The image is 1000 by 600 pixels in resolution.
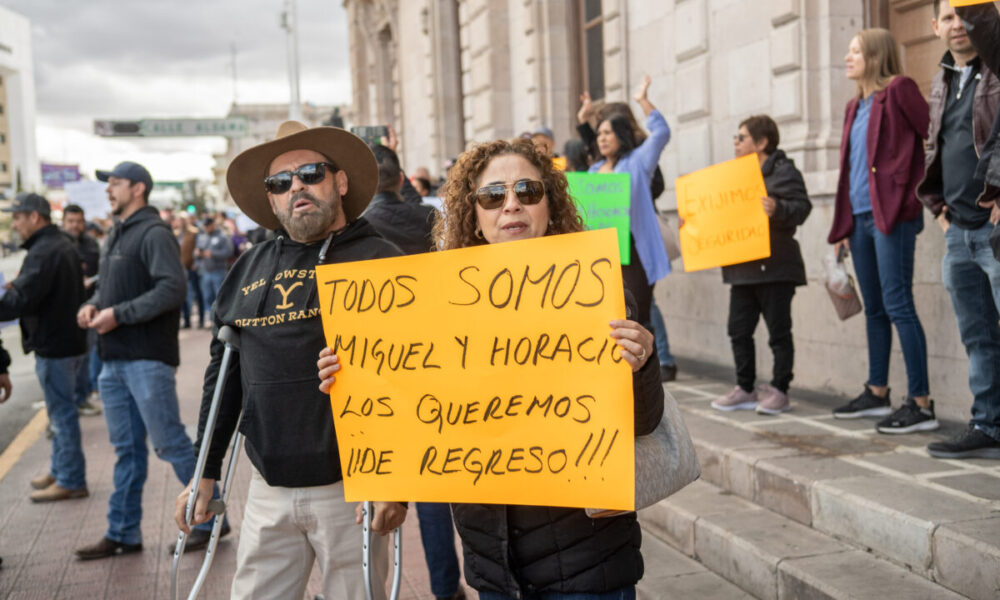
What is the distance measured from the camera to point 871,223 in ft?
17.4

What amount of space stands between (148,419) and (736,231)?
367 centimetres

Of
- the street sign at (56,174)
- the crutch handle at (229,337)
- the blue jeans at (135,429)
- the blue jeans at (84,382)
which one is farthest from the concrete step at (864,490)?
the street sign at (56,174)

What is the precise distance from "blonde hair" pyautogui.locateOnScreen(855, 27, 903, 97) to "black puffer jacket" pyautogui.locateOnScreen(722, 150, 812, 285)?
2.79ft

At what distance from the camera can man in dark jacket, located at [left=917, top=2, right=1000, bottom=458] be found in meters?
4.16

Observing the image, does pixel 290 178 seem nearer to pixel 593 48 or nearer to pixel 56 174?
pixel 593 48

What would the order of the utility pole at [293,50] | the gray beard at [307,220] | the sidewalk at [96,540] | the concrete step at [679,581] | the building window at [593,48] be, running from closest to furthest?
the gray beard at [307,220]
the concrete step at [679,581]
the sidewalk at [96,540]
the building window at [593,48]
the utility pole at [293,50]

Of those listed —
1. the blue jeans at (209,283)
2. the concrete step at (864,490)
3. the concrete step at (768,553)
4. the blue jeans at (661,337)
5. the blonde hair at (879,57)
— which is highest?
the blonde hair at (879,57)

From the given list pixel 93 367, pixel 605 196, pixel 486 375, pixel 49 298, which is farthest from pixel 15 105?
pixel 486 375

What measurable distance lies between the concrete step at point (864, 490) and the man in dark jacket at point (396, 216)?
1908 millimetres

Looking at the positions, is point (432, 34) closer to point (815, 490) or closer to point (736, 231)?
point (736, 231)

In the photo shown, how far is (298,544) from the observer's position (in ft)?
9.72

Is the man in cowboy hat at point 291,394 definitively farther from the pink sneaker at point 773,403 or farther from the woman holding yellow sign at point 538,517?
the pink sneaker at point 773,403

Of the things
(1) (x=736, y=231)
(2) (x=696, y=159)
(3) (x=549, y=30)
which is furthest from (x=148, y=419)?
(3) (x=549, y=30)

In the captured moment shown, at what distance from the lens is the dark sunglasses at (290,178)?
3.05 metres
